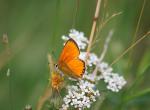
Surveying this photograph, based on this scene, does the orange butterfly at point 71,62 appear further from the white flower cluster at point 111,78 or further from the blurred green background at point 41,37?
the blurred green background at point 41,37

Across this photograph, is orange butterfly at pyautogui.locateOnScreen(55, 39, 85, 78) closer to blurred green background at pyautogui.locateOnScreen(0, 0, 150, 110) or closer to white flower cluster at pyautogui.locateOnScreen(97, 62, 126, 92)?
white flower cluster at pyautogui.locateOnScreen(97, 62, 126, 92)

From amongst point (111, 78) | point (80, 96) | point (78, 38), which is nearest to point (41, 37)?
point (78, 38)

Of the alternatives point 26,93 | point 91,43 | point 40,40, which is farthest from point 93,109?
point 40,40

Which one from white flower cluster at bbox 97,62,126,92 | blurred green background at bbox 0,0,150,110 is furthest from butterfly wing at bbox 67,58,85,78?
blurred green background at bbox 0,0,150,110

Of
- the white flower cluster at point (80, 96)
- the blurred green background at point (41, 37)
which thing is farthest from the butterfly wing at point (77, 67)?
the blurred green background at point (41, 37)

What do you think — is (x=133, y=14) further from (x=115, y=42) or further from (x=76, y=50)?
(x=76, y=50)

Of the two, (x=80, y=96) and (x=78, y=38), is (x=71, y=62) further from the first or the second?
(x=78, y=38)

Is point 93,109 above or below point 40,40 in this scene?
below

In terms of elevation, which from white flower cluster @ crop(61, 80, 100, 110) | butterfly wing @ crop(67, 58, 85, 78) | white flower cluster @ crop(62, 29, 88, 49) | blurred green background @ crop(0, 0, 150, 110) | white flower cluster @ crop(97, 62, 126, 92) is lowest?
white flower cluster @ crop(61, 80, 100, 110)
